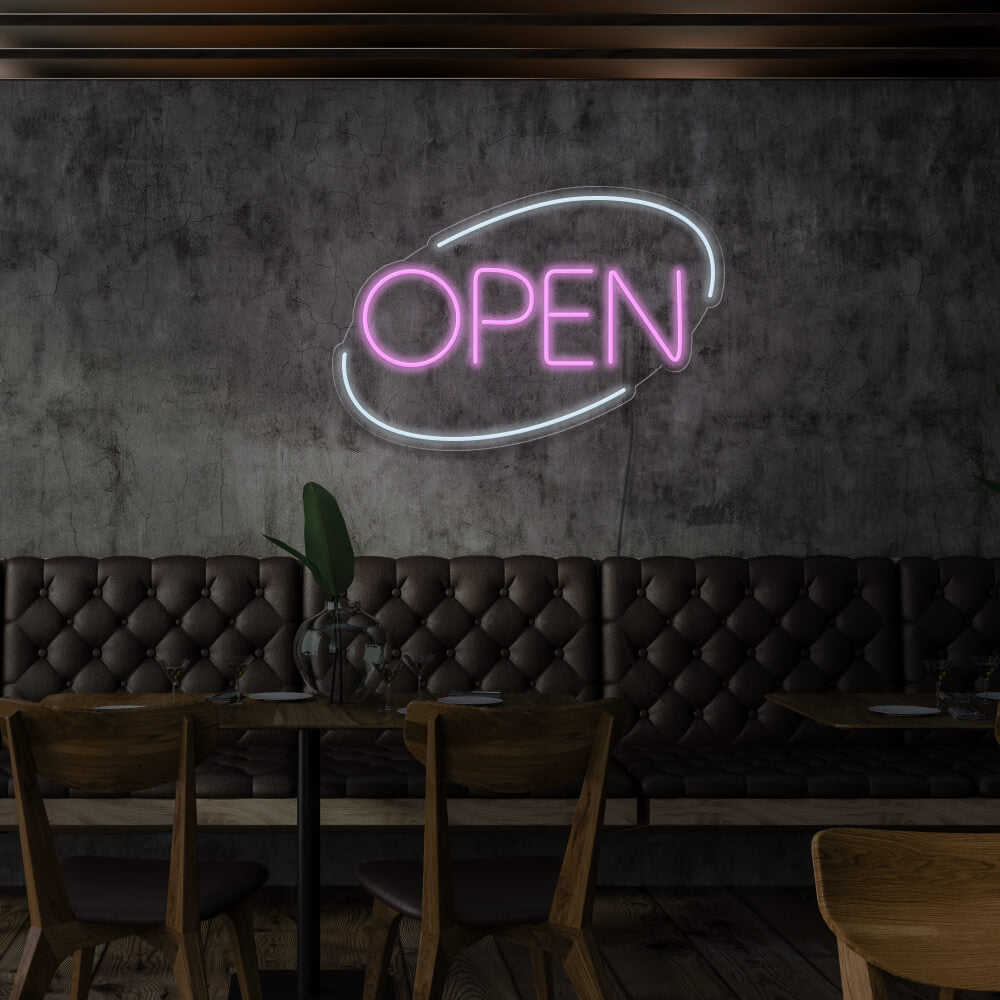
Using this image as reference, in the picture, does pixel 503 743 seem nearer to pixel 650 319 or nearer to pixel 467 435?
pixel 467 435

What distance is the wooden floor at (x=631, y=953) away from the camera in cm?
254

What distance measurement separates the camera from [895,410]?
380 centimetres

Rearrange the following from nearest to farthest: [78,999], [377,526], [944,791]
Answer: [78,999], [944,791], [377,526]

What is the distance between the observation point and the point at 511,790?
183cm

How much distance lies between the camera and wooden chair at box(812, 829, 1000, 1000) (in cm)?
95

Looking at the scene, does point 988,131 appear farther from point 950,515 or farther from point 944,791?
point 944,791

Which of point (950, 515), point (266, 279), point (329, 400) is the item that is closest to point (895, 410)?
point (950, 515)

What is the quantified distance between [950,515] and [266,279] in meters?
2.50

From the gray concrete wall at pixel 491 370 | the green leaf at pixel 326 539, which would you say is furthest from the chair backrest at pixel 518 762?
the gray concrete wall at pixel 491 370

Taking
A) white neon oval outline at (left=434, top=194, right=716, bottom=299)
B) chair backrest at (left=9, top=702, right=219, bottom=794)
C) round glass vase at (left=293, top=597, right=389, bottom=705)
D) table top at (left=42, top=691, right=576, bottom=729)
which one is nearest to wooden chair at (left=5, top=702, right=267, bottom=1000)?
chair backrest at (left=9, top=702, right=219, bottom=794)

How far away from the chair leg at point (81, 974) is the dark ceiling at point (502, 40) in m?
2.61

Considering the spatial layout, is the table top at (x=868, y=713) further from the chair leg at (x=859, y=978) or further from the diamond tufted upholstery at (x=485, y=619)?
the chair leg at (x=859, y=978)

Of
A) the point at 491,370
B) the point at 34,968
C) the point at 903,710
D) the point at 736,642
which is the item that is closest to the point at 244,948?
the point at 34,968

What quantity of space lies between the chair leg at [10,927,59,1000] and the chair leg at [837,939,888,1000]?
4.62ft
